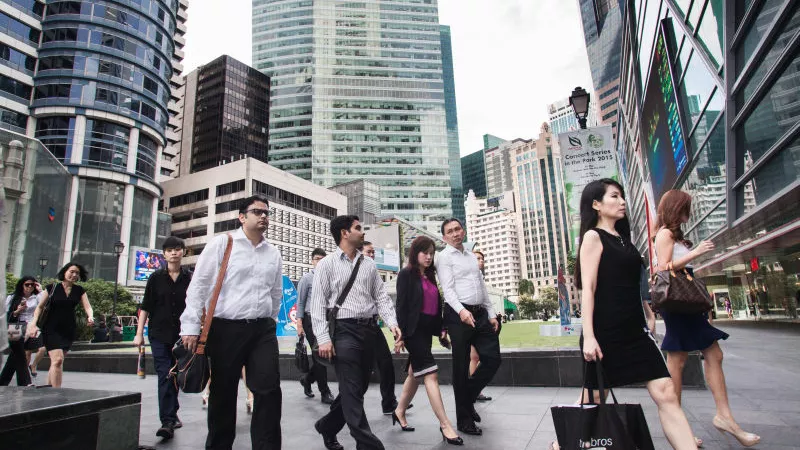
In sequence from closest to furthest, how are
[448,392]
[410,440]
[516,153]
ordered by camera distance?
[410,440] < [448,392] < [516,153]

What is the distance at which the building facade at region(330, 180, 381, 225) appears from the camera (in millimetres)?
84562

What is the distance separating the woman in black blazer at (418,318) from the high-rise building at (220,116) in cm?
10141

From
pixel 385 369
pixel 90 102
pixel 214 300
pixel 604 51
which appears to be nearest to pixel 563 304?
pixel 385 369

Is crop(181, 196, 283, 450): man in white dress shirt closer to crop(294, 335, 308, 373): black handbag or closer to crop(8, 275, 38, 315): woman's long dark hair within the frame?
crop(294, 335, 308, 373): black handbag

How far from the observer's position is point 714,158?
17.4 meters

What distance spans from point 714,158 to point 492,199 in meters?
165

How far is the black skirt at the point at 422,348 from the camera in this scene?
13.1 feet

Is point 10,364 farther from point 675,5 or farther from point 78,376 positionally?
point 675,5

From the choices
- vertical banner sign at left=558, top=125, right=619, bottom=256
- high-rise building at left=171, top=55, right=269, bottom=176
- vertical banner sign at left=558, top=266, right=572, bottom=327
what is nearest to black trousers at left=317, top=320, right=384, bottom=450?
vertical banner sign at left=558, top=125, right=619, bottom=256

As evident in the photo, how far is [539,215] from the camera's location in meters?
156

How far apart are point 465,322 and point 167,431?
119 inches

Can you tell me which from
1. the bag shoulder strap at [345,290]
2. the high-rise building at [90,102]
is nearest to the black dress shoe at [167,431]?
the bag shoulder strap at [345,290]

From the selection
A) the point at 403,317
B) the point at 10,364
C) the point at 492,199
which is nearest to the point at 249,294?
the point at 403,317

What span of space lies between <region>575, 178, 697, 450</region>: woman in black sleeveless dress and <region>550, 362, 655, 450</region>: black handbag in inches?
7.9
